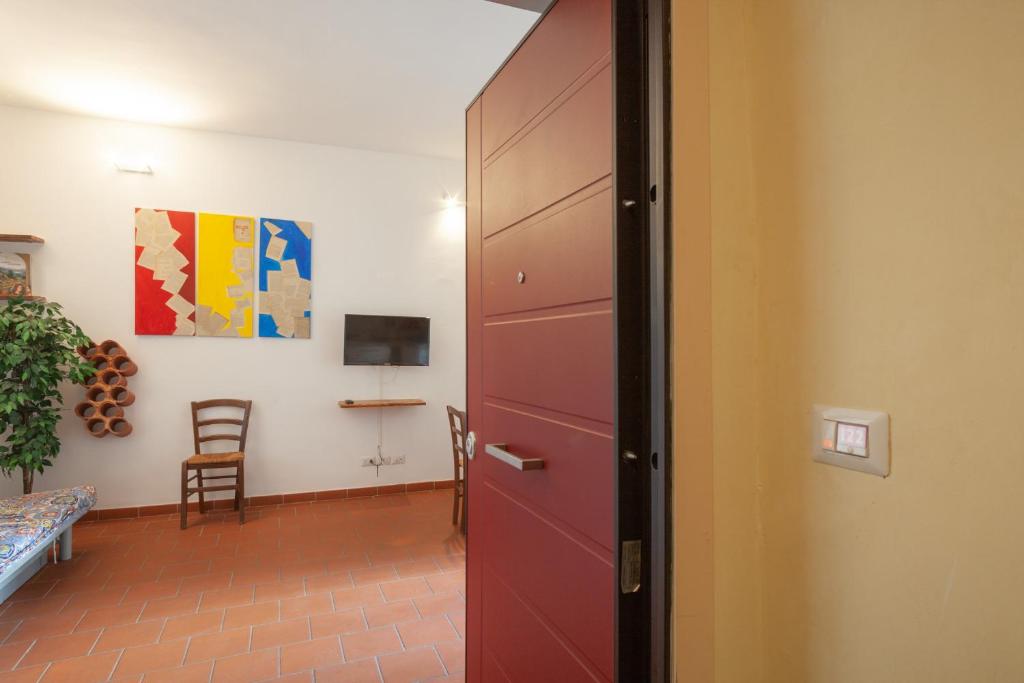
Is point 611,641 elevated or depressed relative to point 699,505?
depressed

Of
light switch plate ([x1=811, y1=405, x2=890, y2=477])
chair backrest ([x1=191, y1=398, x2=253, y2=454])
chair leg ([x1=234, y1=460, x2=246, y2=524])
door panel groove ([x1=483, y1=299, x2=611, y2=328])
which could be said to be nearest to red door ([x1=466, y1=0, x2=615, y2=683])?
door panel groove ([x1=483, y1=299, x2=611, y2=328])

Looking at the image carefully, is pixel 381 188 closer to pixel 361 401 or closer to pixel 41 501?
pixel 361 401

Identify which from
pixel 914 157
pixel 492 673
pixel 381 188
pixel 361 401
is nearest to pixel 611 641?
pixel 492 673

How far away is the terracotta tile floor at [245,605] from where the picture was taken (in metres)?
2.35

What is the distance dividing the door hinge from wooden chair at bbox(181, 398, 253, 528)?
400 centimetres

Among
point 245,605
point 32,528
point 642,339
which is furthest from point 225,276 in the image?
point 642,339

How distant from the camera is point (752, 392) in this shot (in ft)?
3.23

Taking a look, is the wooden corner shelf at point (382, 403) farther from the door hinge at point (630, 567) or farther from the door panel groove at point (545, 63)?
the door hinge at point (630, 567)

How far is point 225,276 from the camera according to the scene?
457 centimetres

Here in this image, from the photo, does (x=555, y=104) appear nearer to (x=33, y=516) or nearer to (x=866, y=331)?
(x=866, y=331)

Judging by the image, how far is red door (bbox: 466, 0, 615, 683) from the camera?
3.51ft

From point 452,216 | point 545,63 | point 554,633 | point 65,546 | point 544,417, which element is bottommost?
point 65,546

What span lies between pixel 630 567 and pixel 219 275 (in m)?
4.56

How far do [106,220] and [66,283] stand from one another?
0.57 metres
